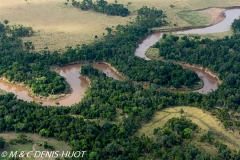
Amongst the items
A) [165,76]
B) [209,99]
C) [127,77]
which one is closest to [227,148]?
[209,99]

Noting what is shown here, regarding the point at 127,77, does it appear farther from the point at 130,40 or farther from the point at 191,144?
the point at 191,144

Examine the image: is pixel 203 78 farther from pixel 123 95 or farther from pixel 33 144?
pixel 33 144

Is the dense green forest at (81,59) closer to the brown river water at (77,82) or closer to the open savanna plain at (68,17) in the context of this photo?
the brown river water at (77,82)

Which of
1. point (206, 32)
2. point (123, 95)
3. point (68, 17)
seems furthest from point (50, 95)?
point (206, 32)

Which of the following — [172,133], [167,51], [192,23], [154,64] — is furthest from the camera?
[192,23]

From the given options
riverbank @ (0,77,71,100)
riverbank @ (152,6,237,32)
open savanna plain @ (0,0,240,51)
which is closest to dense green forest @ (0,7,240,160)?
riverbank @ (0,77,71,100)
